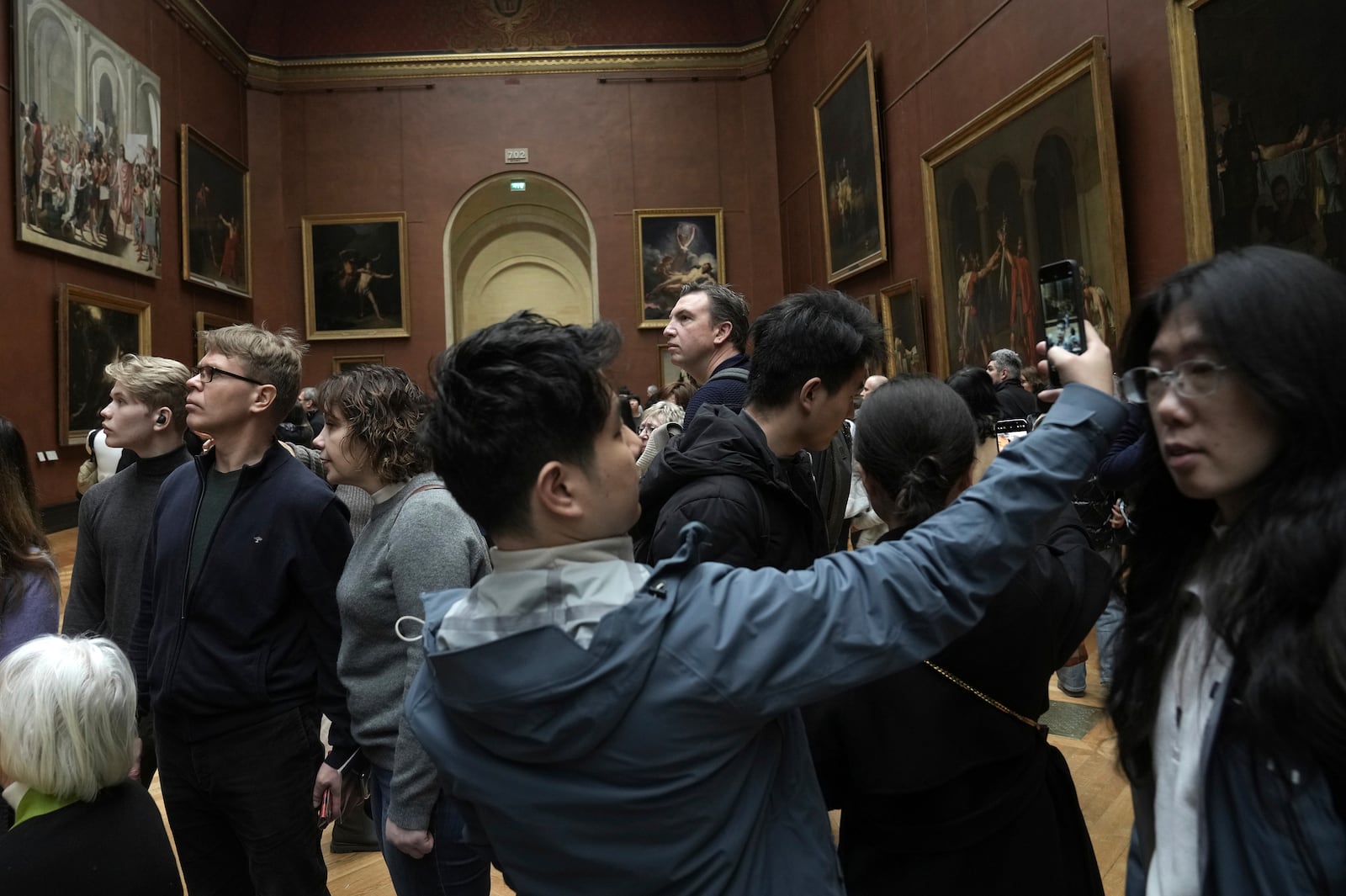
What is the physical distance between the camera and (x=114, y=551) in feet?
9.70

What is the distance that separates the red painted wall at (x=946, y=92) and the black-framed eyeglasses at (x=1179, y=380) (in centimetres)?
420

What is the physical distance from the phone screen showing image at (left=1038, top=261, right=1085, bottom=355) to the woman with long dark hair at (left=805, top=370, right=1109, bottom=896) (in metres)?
0.32

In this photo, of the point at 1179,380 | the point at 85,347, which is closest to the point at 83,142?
the point at 85,347

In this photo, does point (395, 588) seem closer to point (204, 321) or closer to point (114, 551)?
point (114, 551)

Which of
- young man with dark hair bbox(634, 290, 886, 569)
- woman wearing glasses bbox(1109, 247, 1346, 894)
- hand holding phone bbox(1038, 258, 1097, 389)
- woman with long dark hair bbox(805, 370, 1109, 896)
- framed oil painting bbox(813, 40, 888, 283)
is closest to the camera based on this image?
woman wearing glasses bbox(1109, 247, 1346, 894)

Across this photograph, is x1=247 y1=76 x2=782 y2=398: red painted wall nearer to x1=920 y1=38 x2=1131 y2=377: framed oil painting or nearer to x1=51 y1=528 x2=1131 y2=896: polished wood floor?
x1=920 y1=38 x2=1131 y2=377: framed oil painting

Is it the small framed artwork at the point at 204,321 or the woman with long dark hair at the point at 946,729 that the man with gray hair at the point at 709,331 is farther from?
the small framed artwork at the point at 204,321

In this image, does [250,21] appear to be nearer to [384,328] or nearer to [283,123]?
[283,123]

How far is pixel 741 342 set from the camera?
3.48 m

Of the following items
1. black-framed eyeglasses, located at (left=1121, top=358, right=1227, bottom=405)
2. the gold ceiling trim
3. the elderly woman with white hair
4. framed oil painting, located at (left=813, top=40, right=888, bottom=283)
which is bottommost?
the elderly woman with white hair

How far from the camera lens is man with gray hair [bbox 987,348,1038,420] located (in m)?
5.43

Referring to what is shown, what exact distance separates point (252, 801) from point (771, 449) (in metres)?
1.59

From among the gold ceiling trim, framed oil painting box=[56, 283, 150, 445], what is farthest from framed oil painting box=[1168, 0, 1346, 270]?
framed oil painting box=[56, 283, 150, 445]

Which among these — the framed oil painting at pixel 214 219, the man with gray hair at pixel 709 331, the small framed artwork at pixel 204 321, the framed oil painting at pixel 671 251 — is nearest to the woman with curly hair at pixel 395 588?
the man with gray hair at pixel 709 331
